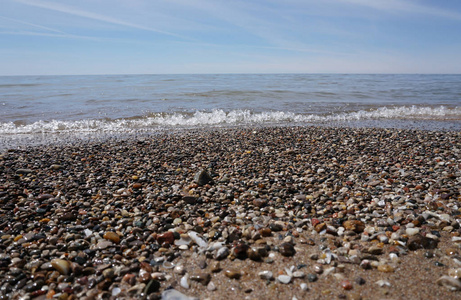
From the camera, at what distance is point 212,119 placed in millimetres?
14219

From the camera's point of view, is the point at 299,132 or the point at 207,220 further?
the point at 299,132

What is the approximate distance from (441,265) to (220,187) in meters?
3.10

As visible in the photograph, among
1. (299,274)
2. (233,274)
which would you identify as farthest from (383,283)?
(233,274)

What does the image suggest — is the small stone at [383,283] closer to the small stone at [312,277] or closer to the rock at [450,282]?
the rock at [450,282]

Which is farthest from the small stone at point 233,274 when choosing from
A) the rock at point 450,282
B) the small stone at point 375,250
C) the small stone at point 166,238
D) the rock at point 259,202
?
the rock at point 450,282

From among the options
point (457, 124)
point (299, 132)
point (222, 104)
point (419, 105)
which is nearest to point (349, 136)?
point (299, 132)

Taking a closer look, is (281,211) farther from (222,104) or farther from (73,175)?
(222,104)

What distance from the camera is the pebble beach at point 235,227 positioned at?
2.65 m

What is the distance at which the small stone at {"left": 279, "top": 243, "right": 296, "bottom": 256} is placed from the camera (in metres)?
3.02

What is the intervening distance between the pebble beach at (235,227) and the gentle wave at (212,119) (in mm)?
5823

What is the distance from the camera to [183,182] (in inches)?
206

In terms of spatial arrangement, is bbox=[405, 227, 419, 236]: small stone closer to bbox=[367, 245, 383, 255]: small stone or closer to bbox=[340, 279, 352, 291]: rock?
bbox=[367, 245, 383, 255]: small stone

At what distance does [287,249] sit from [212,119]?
11568mm

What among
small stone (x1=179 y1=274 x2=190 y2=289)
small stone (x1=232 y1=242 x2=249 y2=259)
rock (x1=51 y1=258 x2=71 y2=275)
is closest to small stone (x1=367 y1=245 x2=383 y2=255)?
small stone (x1=232 y1=242 x2=249 y2=259)
